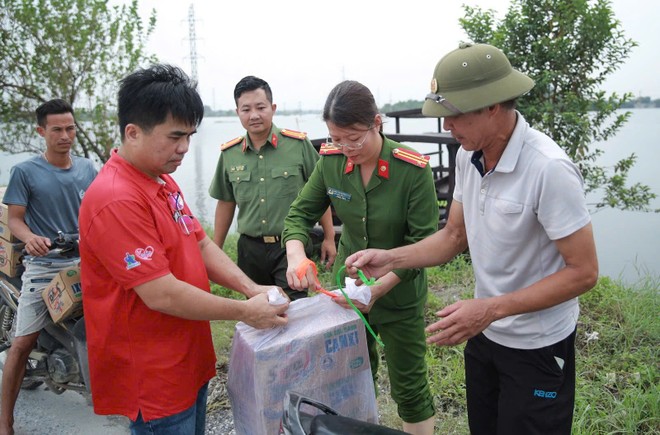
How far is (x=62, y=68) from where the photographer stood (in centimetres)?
555

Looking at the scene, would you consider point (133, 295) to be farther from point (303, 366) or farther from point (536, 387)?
point (536, 387)

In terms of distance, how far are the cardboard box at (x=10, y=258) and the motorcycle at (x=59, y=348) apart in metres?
0.08

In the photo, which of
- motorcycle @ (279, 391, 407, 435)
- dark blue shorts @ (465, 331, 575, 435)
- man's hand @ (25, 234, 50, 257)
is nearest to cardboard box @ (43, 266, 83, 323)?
man's hand @ (25, 234, 50, 257)

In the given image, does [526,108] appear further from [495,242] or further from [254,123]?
[495,242]

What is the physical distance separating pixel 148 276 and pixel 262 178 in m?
1.83

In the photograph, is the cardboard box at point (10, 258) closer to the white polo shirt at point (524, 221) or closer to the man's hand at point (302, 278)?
the man's hand at point (302, 278)

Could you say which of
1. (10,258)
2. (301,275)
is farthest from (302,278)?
(10,258)

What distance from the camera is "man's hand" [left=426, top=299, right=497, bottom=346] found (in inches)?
64.6

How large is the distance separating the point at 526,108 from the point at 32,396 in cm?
451

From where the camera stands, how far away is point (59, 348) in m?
3.18

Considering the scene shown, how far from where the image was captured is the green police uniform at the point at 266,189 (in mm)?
3338

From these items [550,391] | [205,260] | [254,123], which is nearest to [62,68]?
[254,123]

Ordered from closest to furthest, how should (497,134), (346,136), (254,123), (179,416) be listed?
(497,134)
(179,416)
(346,136)
(254,123)

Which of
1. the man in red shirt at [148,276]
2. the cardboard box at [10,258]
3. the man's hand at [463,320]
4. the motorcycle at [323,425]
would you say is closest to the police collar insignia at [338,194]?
the man in red shirt at [148,276]
